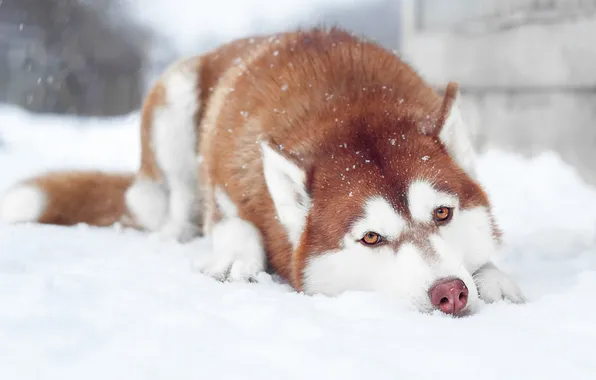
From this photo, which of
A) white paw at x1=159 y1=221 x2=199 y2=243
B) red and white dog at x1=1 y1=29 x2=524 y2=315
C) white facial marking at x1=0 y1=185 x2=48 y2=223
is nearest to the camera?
red and white dog at x1=1 y1=29 x2=524 y2=315

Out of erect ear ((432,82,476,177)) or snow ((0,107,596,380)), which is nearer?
snow ((0,107,596,380))

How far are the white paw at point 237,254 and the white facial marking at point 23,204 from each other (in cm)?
149

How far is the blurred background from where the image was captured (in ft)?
18.6

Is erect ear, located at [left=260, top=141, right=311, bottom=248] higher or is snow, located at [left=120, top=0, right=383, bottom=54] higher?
erect ear, located at [left=260, top=141, right=311, bottom=248]

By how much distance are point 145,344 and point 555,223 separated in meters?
3.29

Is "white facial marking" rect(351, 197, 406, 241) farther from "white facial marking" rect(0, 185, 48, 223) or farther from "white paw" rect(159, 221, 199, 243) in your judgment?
"white facial marking" rect(0, 185, 48, 223)

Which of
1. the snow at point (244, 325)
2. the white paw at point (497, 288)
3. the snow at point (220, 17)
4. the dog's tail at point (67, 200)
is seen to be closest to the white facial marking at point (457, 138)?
the white paw at point (497, 288)

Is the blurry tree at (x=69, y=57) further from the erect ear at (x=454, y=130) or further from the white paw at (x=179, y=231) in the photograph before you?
the erect ear at (x=454, y=130)

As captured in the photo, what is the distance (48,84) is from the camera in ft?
40.9

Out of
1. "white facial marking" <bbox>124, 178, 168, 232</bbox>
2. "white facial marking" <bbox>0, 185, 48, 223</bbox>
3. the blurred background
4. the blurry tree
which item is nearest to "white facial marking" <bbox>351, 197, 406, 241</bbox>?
the blurred background

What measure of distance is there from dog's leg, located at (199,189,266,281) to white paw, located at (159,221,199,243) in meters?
0.82

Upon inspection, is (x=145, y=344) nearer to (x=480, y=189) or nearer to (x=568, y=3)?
(x=480, y=189)

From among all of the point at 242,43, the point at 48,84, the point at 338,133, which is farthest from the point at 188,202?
the point at 48,84

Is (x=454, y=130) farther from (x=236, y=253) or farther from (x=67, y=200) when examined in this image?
(x=67, y=200)
